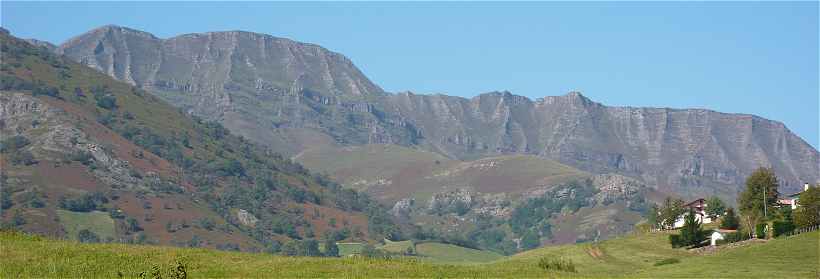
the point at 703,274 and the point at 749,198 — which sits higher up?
the point at 749,198

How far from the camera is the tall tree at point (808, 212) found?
3989 inches

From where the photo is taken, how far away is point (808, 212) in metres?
102

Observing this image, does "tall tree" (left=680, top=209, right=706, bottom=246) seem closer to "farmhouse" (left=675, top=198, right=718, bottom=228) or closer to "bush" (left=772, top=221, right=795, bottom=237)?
"bush" (left=772, top=221, right=795, bottom=237)

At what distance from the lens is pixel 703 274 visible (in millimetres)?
67812

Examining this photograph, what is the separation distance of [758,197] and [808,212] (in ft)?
69.0

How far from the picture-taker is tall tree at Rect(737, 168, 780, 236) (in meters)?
121

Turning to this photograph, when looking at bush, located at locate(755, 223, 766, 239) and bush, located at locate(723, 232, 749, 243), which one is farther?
bush, located at locate(723, 232, 749, 243)

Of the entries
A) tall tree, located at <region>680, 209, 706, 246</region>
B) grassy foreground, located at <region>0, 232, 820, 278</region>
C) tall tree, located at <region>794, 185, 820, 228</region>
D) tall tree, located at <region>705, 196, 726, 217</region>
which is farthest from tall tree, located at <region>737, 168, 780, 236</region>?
grassy foreground, located at <region>0, 232, 820, 278</region>

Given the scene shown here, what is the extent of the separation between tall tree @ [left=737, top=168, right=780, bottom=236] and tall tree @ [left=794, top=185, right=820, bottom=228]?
15.2 m

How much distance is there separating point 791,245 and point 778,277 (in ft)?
76.5

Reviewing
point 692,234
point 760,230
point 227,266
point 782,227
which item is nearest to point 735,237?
point 760,230

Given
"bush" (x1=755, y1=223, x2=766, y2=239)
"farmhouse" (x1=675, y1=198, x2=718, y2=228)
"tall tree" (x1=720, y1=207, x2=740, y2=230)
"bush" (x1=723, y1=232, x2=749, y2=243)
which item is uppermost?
"farmhouse" (x1=675, y1=198, x2=718, y2=228)

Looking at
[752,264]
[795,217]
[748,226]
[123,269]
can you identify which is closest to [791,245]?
[752,264]

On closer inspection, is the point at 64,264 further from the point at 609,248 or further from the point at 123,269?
the point at 609,248
